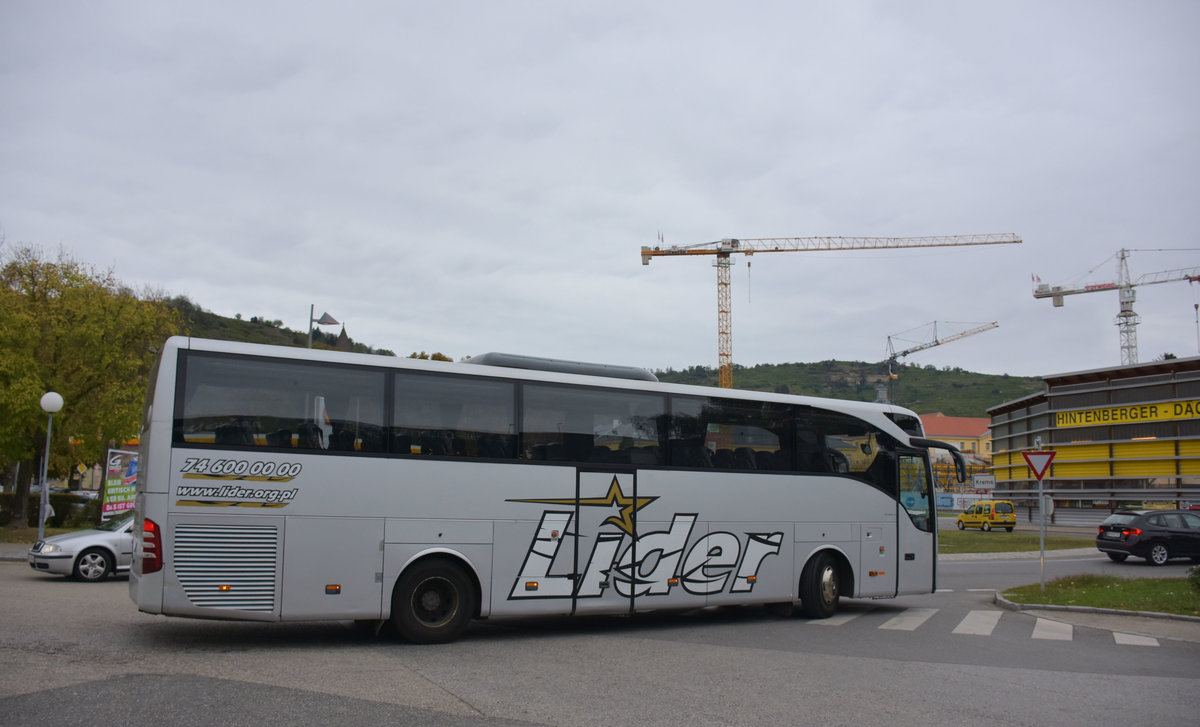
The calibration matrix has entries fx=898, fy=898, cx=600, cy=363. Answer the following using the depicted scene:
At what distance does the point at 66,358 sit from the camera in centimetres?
3127

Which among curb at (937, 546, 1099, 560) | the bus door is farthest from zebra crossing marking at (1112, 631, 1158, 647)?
curb at (937, 546, 1099, 560)

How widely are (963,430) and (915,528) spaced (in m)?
130

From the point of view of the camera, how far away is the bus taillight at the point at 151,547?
917cm

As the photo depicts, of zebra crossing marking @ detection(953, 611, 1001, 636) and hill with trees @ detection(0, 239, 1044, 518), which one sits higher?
hill with trees @ detection(0, 239, 1044, 518)

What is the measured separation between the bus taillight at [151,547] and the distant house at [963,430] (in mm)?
132698

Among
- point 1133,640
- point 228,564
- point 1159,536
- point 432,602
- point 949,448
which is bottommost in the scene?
point 1133,640

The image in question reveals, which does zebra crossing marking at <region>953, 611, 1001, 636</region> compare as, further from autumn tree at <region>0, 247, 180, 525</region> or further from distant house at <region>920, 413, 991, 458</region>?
distant house at <region>920, 413, 991, 458</region>

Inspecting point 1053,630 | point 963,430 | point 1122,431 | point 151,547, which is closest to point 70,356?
point 151,547

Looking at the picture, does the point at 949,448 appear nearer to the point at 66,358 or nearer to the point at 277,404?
the point at 277,404

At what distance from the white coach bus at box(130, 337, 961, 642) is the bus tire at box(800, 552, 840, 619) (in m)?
0.03

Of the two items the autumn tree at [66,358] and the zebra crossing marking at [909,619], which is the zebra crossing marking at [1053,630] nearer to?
the zebra crossing marking at [909,619]

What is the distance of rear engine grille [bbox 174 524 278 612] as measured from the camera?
9297 mm

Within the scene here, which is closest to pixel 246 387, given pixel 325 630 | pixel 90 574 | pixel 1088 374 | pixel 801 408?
pixel 325 630

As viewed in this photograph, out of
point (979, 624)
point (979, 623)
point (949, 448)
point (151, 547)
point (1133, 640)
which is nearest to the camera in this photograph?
point (151, 547)
